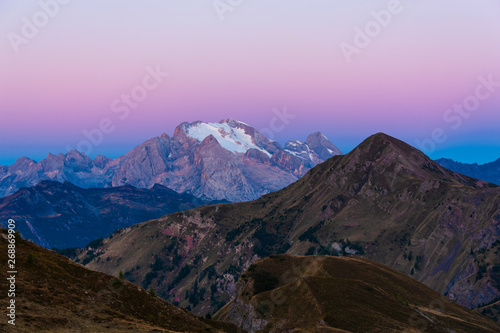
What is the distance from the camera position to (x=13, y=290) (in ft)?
245

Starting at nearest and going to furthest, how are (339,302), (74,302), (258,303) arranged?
(74,302) < (339,302) < (258,303)

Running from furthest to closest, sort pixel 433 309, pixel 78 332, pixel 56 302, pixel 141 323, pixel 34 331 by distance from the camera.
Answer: pixel 433 309, pixel 141 323, pixel 56 302, pixel 78 332, pixel 34 331

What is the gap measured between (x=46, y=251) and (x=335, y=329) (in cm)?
7838

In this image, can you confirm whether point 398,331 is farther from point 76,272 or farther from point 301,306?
point 76,272

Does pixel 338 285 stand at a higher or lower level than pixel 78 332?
higher

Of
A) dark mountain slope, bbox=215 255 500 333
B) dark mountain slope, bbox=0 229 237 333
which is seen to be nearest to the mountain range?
dark mountain slope, bbox=0 229 237 333

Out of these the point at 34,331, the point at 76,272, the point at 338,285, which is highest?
the point at 338,285

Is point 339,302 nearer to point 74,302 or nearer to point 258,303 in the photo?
point 258,303

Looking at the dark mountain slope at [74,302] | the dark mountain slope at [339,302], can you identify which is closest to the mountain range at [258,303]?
the dark mountain slope at [74,302]

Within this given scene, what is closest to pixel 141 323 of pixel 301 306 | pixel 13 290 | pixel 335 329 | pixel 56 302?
pixel 56 302

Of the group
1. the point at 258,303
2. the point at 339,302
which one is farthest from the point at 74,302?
the point at 258,303

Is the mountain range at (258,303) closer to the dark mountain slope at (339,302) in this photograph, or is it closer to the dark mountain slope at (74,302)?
the dark mountain slope at (74,302)

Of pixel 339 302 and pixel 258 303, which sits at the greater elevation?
pixel 339 302

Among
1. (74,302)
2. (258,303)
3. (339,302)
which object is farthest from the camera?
(258,303)
